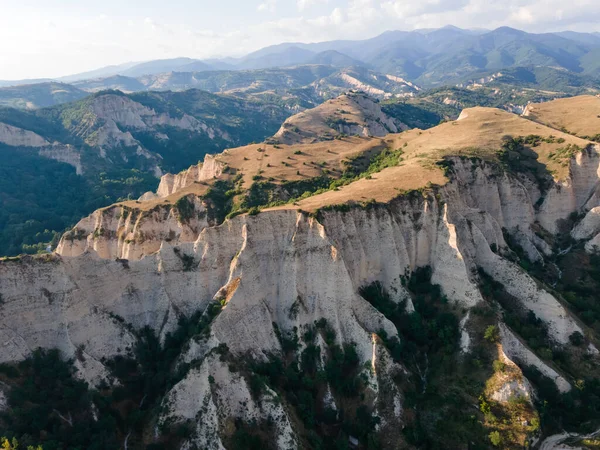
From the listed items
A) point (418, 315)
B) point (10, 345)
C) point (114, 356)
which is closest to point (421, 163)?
point (418, 315)

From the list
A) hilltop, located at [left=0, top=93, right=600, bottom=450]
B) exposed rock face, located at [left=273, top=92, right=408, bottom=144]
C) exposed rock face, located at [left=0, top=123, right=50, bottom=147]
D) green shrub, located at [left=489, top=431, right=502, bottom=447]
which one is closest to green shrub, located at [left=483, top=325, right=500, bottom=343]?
hilltop, located at [left=0, top=93, right=600, bottom=450]

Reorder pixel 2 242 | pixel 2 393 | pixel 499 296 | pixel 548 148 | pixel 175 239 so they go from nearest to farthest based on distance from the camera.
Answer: pixel 2 393 < pixel 499 296 < pixel 175 239 < pixel 548 148 < pixel 2 242

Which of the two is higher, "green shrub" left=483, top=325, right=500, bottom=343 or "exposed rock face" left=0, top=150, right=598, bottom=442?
"exposed rock face" left=0, top=150, right=598, bottom=442

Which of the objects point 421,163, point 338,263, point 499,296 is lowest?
point 499,296

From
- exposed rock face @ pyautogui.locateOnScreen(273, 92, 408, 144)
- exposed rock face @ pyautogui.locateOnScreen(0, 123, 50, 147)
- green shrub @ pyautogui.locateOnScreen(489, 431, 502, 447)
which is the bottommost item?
green shrub @ pyautogui.locateOnScreen(489, 431, 502, 447)

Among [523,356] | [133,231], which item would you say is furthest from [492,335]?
[133,231]

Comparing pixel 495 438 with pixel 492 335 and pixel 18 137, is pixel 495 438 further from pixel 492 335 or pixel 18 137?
pixel 18 137

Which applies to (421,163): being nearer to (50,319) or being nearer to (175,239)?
(175,239)

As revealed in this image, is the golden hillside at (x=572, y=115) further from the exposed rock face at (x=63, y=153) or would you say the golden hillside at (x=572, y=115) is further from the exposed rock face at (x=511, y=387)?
the exposed rock face at (x=63, y=153)

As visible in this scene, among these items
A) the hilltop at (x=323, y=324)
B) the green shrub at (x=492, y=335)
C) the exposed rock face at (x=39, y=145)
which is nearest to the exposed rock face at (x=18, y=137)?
the exposed rock face at (x=39, y=145)

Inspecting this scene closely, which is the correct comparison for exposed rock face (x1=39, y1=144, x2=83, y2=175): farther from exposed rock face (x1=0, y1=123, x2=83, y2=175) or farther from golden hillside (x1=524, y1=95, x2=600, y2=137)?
golden hillside (x1=524, y1=95, x2=600, y2=137)

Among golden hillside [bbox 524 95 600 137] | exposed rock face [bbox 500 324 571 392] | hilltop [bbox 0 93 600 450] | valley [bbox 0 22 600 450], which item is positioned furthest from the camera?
golden hillside [bbox 524 95 600 137]
